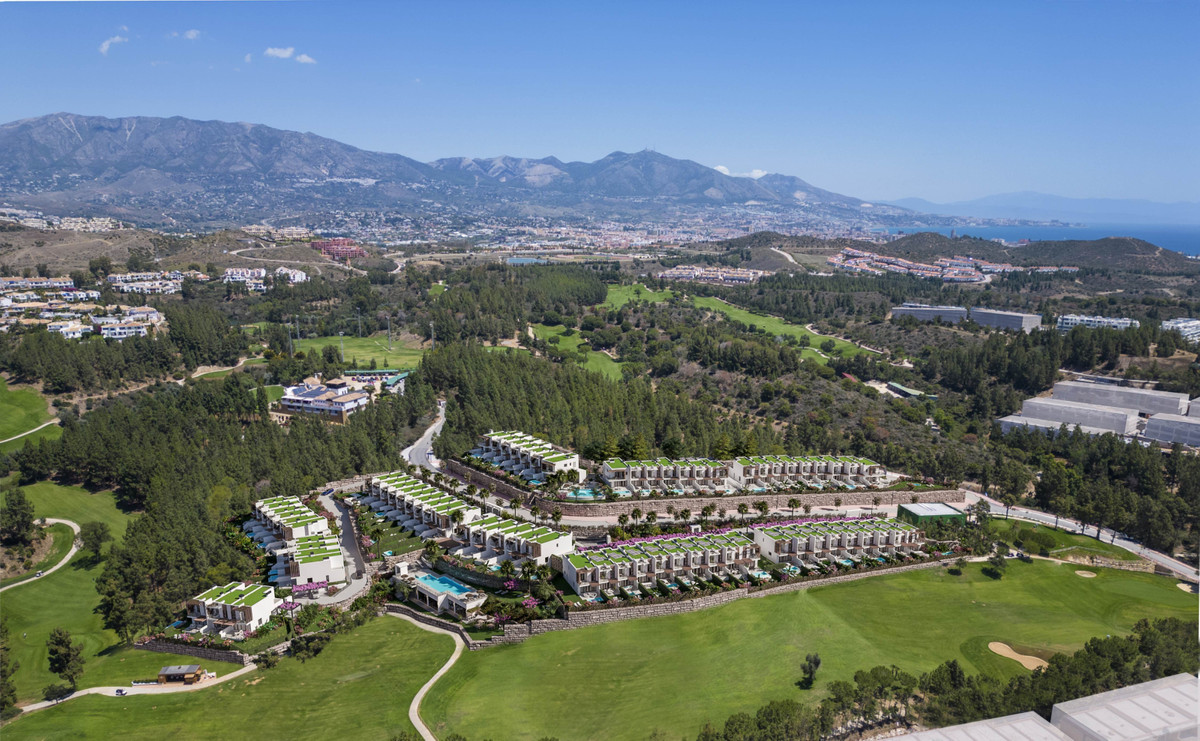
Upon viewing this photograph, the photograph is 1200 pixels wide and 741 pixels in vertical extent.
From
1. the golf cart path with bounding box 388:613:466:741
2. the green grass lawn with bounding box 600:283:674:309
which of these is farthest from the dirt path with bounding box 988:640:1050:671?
the green grass lawn with bounding box 600:283:674:309

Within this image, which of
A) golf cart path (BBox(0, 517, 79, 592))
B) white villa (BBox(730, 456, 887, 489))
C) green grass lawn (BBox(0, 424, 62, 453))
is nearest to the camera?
golf cart path (BBox(0, 517, 79, 592))

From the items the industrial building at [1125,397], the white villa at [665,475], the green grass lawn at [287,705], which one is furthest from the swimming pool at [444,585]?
the industrial building at [1125,397]

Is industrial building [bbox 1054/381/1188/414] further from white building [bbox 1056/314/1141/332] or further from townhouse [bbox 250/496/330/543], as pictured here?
townhouse [bbox 250/496/330/543]

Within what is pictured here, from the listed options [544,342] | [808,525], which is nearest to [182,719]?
[808,525]

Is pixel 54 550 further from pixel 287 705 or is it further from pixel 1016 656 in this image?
pixel 1016 656

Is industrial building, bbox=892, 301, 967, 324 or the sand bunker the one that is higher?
industrial building, bbox=892, 301, 967, 324
